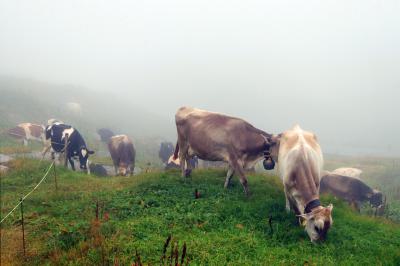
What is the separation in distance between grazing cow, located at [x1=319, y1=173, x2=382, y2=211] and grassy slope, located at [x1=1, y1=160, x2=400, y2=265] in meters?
8.01

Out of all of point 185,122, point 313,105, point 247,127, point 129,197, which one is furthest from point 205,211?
point 313,105

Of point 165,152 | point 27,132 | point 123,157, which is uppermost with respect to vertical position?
point 27,132

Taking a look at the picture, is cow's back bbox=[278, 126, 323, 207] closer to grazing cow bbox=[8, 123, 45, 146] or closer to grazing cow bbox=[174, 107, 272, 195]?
grazing cow bbox=[174, 107, 272, 195]

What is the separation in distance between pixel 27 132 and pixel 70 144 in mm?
11172

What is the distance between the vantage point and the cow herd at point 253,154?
9734mm

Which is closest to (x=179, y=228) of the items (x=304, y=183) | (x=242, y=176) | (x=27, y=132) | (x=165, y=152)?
(x=304, y=183)

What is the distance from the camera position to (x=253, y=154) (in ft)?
44.1

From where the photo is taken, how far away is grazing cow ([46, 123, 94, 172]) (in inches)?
773

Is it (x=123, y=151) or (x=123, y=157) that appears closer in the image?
(x=123, y=157)

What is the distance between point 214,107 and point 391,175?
10512cm

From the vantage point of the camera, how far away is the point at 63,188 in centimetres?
1384

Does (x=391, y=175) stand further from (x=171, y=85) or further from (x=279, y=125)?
(x=171, y=85)

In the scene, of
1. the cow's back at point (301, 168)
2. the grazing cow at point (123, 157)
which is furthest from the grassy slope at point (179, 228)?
the grazing cow at point (123, 157)

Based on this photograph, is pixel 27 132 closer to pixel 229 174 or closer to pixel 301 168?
pixel 229 174
